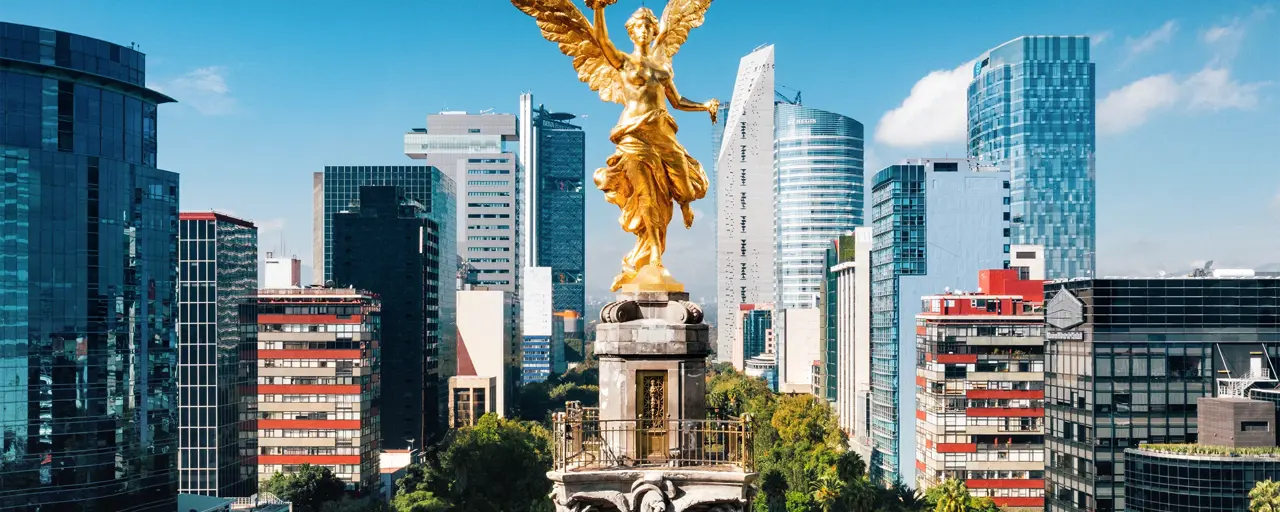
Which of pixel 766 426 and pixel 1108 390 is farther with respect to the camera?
pixel 766 426

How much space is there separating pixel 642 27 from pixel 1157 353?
60.5 meters

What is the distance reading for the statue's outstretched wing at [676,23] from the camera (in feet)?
68.9

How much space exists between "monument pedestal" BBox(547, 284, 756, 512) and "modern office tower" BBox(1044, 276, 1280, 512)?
57817 mm

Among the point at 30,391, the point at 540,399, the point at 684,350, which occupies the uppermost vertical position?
the point at 684,350

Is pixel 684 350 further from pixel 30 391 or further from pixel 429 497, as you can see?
pixel 30 391

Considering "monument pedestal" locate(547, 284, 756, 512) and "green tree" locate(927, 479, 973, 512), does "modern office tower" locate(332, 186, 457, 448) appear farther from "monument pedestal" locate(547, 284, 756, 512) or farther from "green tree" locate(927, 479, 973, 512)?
"monument pedestal" locate(547, 284, 756, 512)

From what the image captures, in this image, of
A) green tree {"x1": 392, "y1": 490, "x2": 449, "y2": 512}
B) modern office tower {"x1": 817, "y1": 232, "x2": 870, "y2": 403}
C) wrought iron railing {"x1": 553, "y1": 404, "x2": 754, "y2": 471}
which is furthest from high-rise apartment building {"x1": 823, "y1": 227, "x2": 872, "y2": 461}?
wrought iron railing {"x1": 553, "y1": 404, "x2": 754, "y2": 471}

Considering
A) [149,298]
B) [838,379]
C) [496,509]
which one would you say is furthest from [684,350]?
[838,379]

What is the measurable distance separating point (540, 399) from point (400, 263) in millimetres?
58195

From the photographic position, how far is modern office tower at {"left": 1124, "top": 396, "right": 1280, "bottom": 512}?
59.7 metres

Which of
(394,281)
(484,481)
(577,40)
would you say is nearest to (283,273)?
(394,281)

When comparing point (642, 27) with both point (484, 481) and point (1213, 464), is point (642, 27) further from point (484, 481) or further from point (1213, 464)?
point (484, 481)

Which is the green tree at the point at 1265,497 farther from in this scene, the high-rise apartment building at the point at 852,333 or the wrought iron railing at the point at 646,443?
the high-rise apartment building at the point at 852,333

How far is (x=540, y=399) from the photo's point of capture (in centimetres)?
17650
